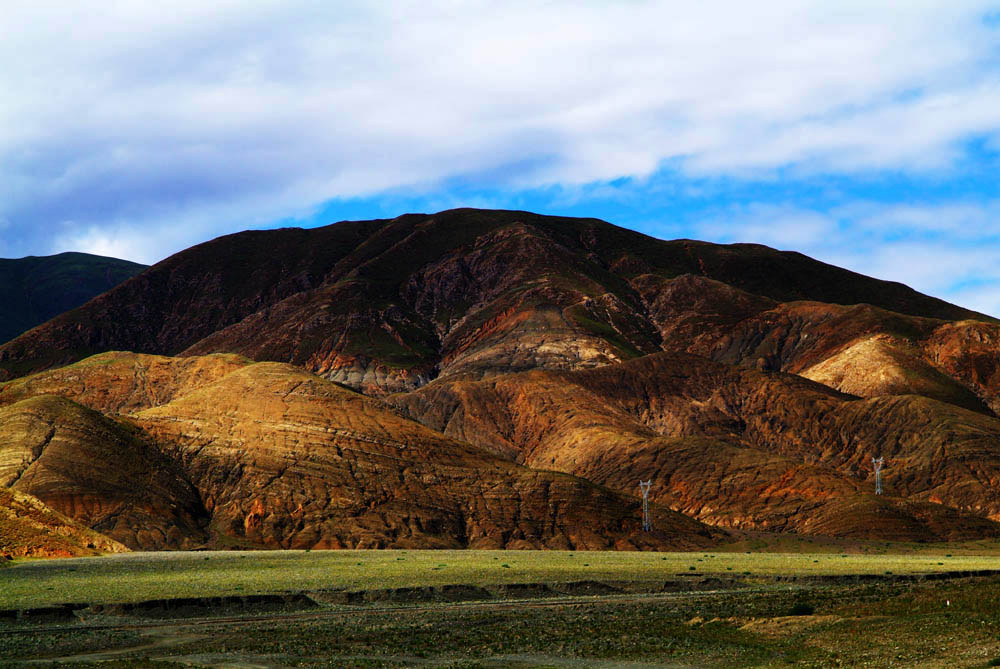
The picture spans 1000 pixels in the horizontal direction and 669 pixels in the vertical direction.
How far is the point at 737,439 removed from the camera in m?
159

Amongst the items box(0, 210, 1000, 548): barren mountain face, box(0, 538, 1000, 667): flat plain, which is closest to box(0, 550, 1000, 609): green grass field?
box(0, 538, 1000, 667): flat plain

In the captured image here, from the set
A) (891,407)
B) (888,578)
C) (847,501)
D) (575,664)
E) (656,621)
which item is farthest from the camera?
(891,407)

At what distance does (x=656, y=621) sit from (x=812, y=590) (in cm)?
1322

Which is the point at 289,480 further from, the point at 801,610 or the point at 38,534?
the point at 801,610

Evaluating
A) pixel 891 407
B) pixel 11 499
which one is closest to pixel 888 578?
pixel 11 499

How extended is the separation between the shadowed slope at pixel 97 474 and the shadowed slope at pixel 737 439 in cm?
5545

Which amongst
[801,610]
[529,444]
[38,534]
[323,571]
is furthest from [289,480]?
[801,610]

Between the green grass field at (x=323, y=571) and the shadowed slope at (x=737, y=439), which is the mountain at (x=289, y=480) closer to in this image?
the green grass field at (x=323, y=571)

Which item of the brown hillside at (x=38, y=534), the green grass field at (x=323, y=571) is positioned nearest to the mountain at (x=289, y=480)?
the brown hillside at (x=38, y=534)

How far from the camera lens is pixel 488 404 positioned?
534 feet

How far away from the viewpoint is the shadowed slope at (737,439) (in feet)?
385

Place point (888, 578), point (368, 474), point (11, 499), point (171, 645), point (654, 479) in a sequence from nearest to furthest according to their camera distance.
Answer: point (171, 645) < point (888, 578) < point (11, 499) < point (368, 474) < point (654, 479)

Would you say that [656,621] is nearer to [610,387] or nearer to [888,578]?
[888,578]

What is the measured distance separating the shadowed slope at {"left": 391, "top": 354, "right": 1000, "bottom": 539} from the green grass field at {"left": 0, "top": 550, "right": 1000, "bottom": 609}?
4883 cm
